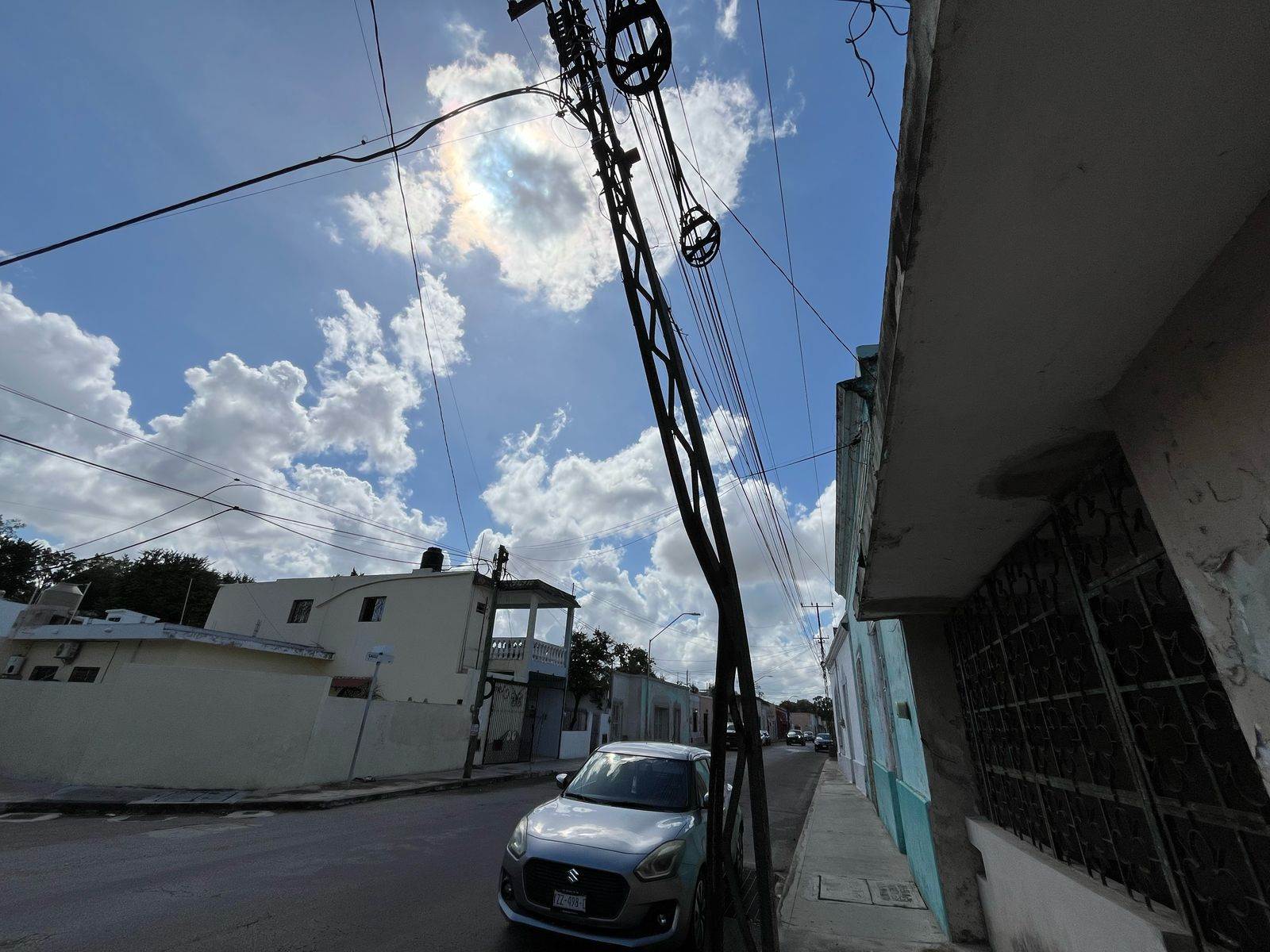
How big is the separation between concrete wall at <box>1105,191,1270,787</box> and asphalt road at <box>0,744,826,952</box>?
455 cm

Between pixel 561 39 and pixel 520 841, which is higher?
pixel 561 39

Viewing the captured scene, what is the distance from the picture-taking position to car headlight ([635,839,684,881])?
13.1 feet

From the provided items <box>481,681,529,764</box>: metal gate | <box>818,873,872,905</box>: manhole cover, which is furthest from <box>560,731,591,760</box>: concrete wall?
<box>818,873,872,905</box>: manhole cover

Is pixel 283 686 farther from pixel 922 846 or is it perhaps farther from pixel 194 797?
pixel 922 846

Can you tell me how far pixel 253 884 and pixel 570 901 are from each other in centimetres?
345

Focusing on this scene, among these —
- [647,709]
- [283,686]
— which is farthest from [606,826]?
[647,709]

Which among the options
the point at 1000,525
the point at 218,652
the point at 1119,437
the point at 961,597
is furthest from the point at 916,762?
the point at 218,652

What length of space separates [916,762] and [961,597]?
2230mm

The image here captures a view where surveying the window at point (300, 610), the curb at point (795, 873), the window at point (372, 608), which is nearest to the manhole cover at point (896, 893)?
the curb at point (795, 873)

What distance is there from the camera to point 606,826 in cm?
448

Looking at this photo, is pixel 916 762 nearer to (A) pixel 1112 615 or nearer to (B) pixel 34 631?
(A) pixel 1112 615

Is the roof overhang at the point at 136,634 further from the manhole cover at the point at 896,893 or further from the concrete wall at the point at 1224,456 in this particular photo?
the concrete wall at the point at 1224,456

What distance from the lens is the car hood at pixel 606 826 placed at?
421cm

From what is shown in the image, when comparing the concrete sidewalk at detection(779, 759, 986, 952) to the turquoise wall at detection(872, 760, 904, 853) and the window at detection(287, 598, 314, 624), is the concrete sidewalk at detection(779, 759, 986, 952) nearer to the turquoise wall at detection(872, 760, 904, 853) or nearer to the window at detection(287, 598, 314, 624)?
the turquoise wall at detection(872, 760, 904, 853)
